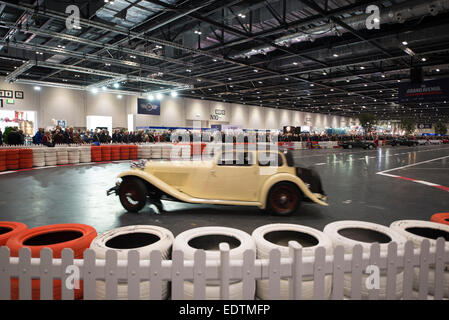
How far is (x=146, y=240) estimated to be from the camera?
315 cm

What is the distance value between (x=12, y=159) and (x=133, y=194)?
30.6 feet

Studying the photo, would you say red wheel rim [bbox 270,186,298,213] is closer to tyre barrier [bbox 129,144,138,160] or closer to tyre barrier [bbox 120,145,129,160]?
tyre barrier [bbox 120,145,129,160]

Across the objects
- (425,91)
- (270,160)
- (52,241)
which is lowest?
(52,241)

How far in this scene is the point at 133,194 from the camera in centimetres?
588

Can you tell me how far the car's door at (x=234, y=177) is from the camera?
5.61 m

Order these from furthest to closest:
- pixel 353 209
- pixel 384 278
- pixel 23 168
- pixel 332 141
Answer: pixel 332 141 → pixel 23 168 → pixel 353 209 → pixel 384 278

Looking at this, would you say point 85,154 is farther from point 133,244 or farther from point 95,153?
point 133,244

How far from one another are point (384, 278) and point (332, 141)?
36.0 metres

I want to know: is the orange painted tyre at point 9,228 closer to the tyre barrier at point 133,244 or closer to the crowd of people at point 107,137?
the tyre barrier at point 133,244

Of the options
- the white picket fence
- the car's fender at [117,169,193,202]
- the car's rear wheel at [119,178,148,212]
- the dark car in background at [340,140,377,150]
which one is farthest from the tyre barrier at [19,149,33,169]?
the dark car in background at [340,140,377,150]

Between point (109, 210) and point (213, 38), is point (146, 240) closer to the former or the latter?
point (109, 210)

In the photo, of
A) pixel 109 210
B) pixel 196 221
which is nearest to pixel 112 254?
pixel 196 221

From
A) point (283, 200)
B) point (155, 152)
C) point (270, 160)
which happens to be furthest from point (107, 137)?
point (283, 200)
